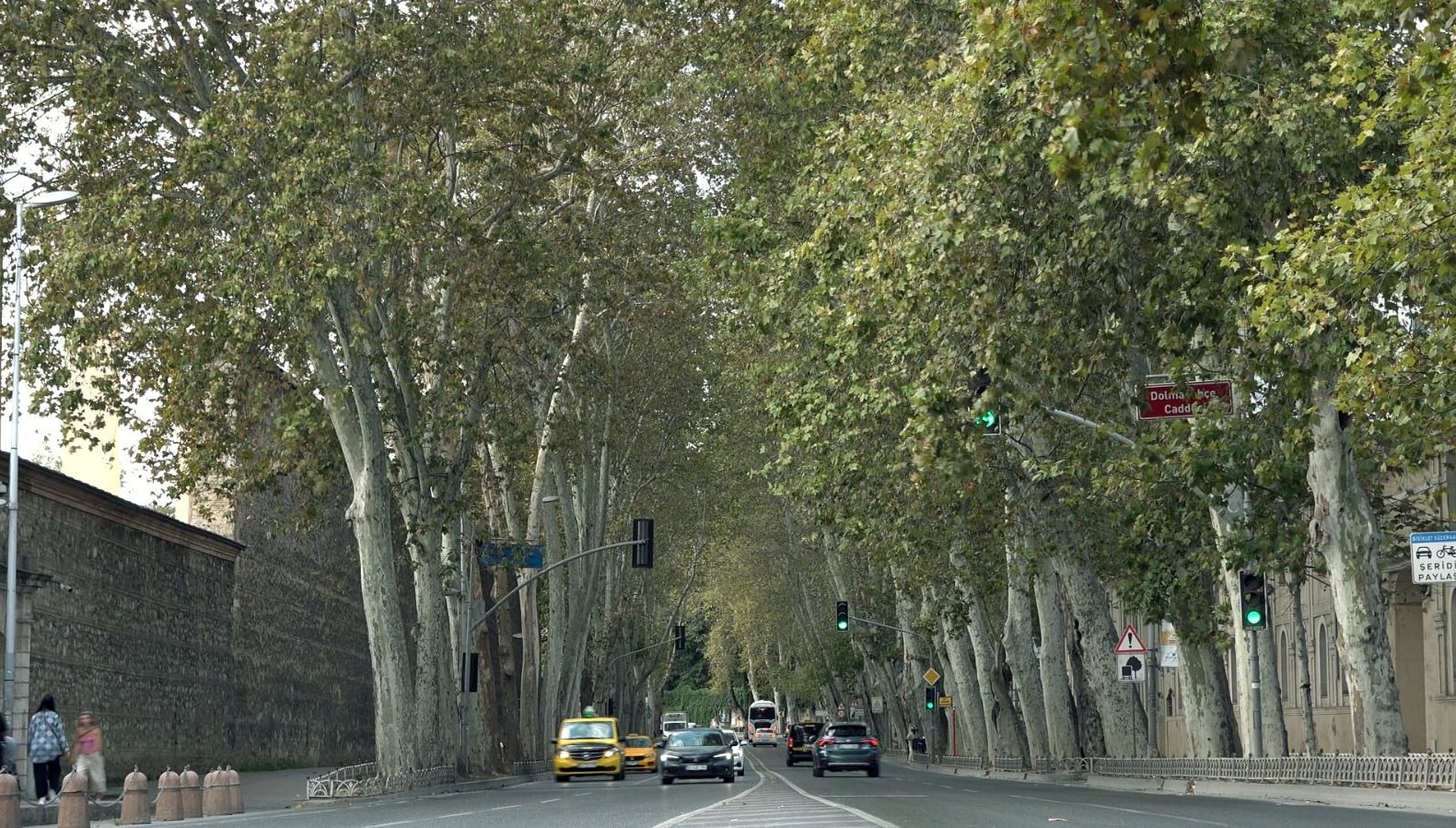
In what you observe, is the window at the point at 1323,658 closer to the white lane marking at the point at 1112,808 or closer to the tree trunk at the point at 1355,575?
the white lane marking at the point at 1112,808

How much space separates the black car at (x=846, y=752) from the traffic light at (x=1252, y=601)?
2134 cm

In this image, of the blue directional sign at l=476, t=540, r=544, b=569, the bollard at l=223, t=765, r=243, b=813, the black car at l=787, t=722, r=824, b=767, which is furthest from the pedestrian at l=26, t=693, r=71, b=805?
the black car at l=787, t=722, r=824, b=767

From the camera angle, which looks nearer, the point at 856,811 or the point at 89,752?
the point at 856,811

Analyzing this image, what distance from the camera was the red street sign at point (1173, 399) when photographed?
2511 centimetres

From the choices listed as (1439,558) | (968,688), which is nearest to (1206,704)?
(1439,558)

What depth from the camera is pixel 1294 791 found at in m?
27.7

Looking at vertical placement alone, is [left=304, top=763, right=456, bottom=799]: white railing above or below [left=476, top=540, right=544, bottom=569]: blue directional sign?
below

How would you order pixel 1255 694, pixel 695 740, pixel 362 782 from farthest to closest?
pixel 695 740
pixel 362 782
pixel 1255 694

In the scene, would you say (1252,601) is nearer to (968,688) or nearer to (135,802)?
(135,802)

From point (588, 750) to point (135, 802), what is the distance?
2326cm

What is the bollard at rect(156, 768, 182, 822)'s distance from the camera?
1012 inches

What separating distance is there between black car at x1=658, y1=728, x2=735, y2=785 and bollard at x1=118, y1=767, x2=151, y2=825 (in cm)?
1878

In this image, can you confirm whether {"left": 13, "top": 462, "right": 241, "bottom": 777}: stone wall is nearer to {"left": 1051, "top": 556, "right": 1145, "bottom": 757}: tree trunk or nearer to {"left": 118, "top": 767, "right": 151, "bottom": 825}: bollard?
{"left": 118, "top": 767, "right": 151, "bottom": 825}: bollard

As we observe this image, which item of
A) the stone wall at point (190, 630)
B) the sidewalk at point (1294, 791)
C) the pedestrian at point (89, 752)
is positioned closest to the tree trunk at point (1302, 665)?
the sidewalk at point (1294, 791)
